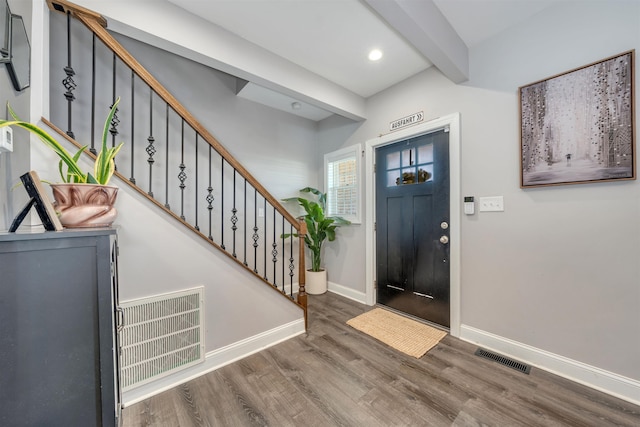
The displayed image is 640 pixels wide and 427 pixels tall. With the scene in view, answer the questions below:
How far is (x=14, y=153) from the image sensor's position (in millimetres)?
1142

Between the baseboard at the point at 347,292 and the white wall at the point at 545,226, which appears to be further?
the baseboard at the point at 347,292

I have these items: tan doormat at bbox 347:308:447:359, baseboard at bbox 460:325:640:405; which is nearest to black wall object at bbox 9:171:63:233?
tan doormat at bbox 347:308:447:359

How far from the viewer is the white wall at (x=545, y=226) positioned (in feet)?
5.22

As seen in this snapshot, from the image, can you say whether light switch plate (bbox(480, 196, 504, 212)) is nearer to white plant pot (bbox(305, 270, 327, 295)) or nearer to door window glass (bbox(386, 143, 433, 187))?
door window glass (bbox(386, 143, 433, 187))

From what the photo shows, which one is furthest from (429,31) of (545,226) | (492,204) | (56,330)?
(56,330)

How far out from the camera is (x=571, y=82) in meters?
1.75

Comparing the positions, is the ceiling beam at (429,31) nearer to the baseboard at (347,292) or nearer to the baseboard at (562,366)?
the baseboard at (562,366)

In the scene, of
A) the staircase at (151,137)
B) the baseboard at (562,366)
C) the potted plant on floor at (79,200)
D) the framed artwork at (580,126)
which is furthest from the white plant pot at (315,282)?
the potted plant on floor at (79,200)

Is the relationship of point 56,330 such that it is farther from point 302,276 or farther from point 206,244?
point 302,276

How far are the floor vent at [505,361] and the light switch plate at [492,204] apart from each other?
1261 mm

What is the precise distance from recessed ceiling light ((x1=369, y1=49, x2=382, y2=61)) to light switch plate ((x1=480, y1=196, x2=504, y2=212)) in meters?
1.72

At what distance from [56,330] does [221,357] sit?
1458 mm

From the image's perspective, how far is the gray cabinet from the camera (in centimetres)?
66

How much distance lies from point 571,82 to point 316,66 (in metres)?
2.15
